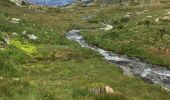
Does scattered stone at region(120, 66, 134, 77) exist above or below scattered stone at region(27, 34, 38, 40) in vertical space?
above

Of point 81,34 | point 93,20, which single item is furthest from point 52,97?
point 93,20

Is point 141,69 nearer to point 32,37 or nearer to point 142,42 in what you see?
point 142,42

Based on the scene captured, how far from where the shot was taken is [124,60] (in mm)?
48656

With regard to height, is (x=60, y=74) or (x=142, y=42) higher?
(x=60, y=74)

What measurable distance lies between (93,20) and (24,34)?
52.0 m

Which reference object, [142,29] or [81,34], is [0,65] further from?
[81,34]

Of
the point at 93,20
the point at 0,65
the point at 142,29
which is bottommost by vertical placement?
the point at 93,20

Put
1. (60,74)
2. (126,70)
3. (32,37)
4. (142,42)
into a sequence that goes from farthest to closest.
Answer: (32,37) < (142,42) < (126,70) < (60,74)

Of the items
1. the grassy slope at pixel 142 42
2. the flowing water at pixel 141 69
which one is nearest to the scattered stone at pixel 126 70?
the flowing water at pixel 141 69

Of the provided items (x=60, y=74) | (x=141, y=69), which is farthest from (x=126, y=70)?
(x=60, y=74)

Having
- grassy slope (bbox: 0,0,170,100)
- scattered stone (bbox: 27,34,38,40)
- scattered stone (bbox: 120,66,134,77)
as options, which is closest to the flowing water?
scattered stone (bbox: 120,66,134,77)

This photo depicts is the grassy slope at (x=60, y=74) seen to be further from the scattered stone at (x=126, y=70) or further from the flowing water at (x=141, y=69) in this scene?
the flowing water at (x=141, y=69)

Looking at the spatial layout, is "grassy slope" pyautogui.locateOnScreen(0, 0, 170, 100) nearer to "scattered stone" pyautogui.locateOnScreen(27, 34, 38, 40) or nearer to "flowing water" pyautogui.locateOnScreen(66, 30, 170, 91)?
"scattered stone" pyautogui.locateOnScreen(27, 34, 38, 40)

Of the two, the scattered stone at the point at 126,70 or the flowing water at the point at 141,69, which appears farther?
the scattered stone at the point at 126,70
